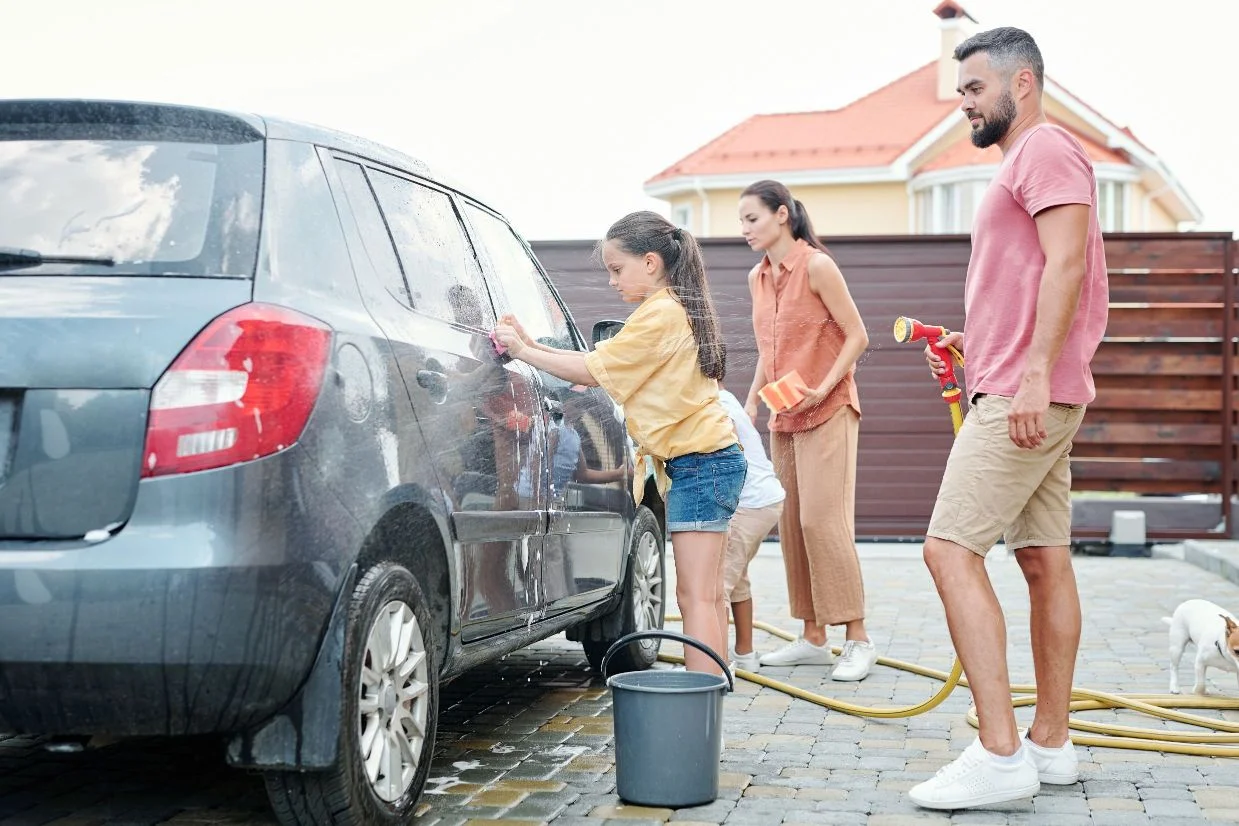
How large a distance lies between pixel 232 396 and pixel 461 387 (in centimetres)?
99

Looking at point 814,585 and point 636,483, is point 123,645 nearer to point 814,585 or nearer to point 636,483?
point 636,483

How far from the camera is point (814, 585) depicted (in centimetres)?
657

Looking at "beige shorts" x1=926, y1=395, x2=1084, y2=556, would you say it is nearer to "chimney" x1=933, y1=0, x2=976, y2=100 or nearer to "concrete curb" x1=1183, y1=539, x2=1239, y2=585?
"concrete curb" x1=1183, y1=539, x2=1239, y2=585

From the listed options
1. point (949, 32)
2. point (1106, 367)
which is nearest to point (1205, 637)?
point (1106, 367)

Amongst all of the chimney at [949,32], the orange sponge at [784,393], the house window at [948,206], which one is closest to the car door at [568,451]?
the orange sponge at [784,393]

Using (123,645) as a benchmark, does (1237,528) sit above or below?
below

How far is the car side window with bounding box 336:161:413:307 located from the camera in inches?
151

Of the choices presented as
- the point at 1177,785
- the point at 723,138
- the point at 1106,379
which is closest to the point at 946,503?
the point at 1177,785

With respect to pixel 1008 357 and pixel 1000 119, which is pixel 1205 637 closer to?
pixel 1008 357

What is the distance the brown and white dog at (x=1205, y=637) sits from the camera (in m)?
5.73

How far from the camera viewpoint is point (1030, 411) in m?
4.04

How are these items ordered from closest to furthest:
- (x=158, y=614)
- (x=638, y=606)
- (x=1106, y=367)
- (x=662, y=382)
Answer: (x=158, y=614) → (x=662, y=382) → (x=638, y=606) → (x=1106, y=367)

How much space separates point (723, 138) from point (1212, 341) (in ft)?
78.2

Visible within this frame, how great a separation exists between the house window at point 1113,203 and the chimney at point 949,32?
4839 millimetres
